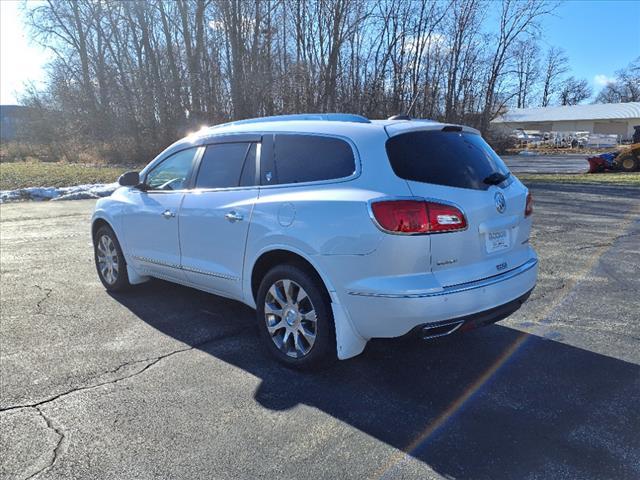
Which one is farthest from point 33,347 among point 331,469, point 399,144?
point 399,144

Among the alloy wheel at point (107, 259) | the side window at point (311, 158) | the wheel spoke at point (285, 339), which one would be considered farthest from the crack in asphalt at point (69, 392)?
the alloy wheel at point (107, 259)

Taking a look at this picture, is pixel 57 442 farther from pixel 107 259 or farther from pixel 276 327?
pixel 107 259

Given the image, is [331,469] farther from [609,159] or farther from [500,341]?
[609,159]

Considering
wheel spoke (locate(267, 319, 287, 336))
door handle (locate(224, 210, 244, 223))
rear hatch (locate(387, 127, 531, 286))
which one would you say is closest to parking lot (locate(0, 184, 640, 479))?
wheel spoke (locate(267, 319, 287, 336))

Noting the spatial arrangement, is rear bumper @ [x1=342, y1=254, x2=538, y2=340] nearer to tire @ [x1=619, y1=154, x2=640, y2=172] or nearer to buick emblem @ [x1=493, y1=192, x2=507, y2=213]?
buick emblem @ [x1=493, y1=192, x2=507, y2=213]

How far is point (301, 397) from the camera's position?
342 cm

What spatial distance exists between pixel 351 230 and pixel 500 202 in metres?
1.16

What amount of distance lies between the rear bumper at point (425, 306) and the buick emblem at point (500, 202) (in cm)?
47

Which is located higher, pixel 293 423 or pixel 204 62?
pixel 204 62

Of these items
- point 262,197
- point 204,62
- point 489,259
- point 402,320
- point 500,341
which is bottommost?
point 500,341

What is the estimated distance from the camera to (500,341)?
4.31 metres

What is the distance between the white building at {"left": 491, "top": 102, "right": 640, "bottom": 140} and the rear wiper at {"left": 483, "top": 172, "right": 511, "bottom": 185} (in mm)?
61911

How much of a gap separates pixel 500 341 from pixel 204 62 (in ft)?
98.3

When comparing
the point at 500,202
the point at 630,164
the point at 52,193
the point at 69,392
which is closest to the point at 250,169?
the point at 500,202
